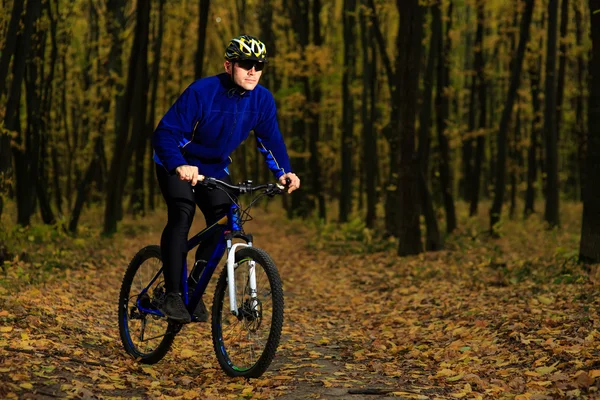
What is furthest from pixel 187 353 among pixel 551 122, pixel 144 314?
pixel 551 122

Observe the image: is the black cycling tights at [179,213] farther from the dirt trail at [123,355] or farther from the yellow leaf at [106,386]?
the yellow leaf at [106,386]

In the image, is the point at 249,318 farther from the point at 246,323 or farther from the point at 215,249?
the point at 215,249

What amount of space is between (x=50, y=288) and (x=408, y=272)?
19.6ft

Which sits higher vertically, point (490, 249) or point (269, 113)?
point (269, 113)

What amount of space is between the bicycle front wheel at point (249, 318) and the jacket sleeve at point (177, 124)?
37.9 inches

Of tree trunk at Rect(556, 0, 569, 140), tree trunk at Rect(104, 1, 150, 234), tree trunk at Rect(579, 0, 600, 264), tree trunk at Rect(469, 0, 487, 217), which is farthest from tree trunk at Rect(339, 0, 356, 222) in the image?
tree trunk at Rect(579, 0, 600, 264)

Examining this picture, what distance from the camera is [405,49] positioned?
1368 cm

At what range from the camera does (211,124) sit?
18.5 ft

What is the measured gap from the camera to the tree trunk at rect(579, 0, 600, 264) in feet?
32.9

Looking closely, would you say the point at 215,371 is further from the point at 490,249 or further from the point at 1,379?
the point at 490,249

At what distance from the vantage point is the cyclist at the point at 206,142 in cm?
554

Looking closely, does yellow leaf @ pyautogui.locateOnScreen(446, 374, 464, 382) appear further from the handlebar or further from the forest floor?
the handlebar

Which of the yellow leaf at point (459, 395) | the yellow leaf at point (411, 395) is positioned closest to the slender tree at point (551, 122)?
the yellow leaf at point (459, 395)

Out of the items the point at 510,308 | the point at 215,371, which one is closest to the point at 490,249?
the point at 510,308
